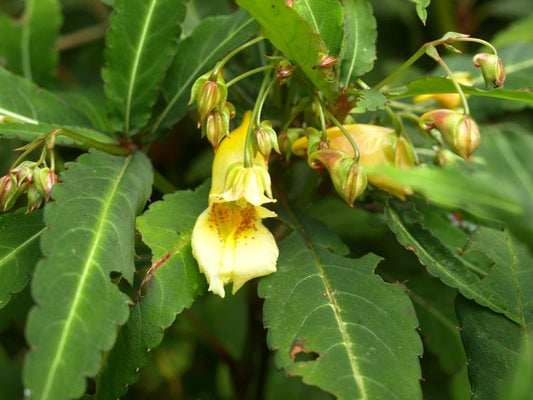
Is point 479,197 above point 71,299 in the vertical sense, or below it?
above

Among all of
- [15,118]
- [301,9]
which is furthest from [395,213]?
[15,118]

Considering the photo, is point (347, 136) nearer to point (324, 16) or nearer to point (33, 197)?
point (324, 16)

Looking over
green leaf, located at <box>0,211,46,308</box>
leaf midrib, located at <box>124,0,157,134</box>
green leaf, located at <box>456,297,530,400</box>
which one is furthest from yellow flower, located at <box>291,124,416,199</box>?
green leaf, located at <box>0,211,46,308</box>

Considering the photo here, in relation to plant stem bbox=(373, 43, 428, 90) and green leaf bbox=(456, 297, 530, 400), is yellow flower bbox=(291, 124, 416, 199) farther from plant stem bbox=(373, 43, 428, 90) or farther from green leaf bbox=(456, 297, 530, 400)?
green leaf bbox=(456, 297, 530, 400)

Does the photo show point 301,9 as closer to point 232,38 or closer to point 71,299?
point 232,38

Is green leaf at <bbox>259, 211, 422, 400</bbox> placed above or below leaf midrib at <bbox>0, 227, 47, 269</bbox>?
below
